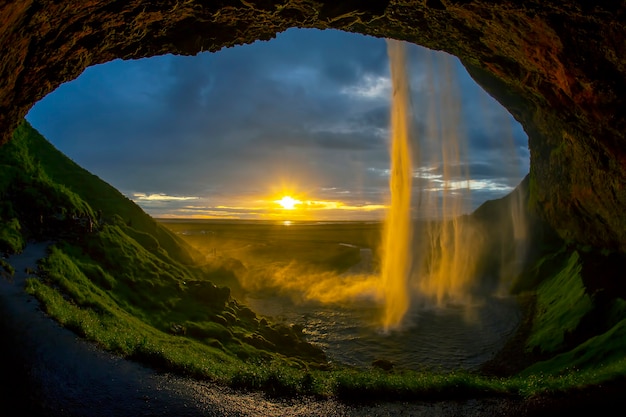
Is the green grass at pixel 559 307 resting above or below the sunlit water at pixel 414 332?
above

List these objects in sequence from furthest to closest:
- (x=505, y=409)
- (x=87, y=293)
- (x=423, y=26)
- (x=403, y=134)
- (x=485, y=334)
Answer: (x=403, y=134), (x=485, y=334), (x=87, y=293), (x=423, y=26), (x=505, y=409)

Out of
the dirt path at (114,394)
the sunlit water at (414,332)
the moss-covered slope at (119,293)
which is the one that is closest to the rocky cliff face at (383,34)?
the dirt path at (114,394)

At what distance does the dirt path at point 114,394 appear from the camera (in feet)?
36.4

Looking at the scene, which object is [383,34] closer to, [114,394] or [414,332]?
[114,394]

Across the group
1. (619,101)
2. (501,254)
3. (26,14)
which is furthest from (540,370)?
(501,254)

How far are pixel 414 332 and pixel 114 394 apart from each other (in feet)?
80.3

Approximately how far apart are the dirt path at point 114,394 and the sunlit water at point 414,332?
12963 mm

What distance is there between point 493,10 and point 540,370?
18.4 meters

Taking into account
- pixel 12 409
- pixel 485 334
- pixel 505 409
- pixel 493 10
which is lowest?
pixel 485 334

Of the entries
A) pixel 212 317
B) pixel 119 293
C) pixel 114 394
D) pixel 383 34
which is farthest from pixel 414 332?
pixel 114 394

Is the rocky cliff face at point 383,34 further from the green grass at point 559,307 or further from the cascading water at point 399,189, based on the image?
the cascading water at point 399,189

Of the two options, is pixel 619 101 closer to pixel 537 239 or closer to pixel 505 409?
pixel 505 409

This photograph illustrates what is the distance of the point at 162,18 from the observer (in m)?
14.1

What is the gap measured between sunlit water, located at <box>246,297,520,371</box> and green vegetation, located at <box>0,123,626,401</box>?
2435 mm
